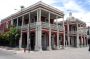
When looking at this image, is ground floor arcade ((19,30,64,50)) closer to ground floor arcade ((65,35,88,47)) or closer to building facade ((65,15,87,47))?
ground floor arcade ((65,35,88,47))

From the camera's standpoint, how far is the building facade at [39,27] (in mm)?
31764

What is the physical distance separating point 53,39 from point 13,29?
937cm

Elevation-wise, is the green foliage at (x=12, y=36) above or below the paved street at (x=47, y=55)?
above

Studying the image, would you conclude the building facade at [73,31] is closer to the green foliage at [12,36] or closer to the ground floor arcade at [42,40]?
the ground floor arcade at [42,40]

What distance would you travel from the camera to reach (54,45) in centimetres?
3703

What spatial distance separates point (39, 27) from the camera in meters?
31.2

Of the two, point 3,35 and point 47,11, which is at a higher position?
point 47,11

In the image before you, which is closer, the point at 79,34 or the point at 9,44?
the point at 9,44

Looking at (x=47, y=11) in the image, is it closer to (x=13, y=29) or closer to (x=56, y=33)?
(x=56, y=33)

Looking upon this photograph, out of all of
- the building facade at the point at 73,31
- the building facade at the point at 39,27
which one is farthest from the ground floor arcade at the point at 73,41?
the building facade at the point at 39,27

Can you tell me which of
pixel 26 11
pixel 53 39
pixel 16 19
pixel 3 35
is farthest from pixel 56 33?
pixel 3 35

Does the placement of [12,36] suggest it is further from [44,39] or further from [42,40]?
[44,39]

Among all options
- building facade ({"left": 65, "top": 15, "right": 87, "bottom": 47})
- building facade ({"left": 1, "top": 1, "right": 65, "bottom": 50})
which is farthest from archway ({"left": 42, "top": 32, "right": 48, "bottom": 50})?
building facade ({"left": 65, "top": 15, "right": 87, "bottom": 47})

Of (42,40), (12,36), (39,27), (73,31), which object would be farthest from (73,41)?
(39,27)
